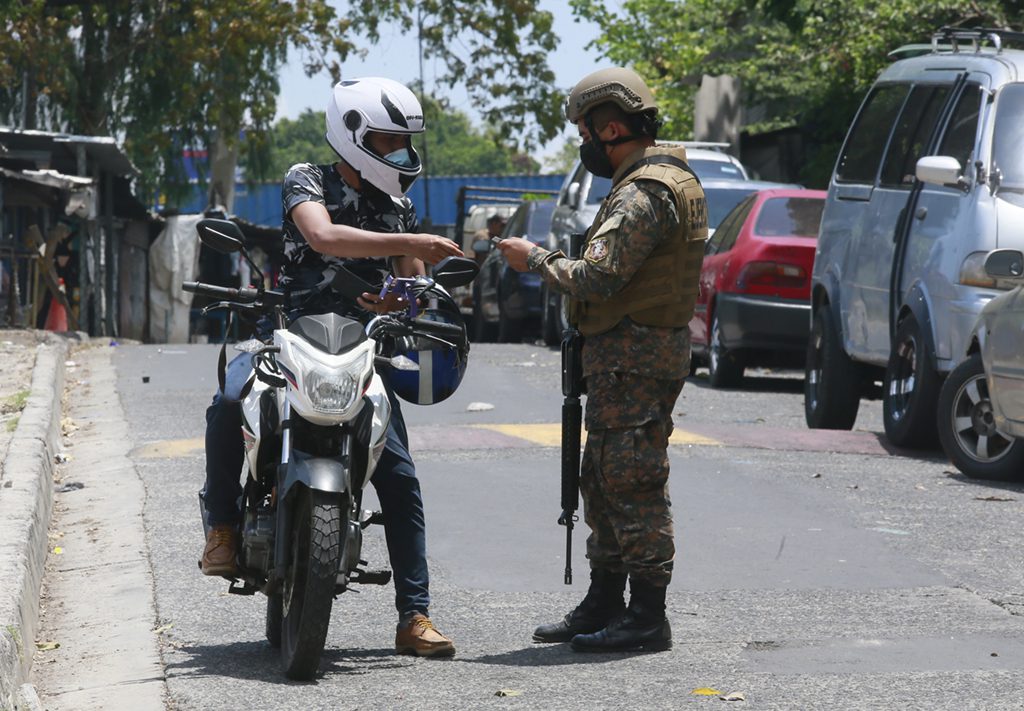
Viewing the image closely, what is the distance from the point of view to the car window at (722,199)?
17.7 metres

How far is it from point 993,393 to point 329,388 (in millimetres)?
4833

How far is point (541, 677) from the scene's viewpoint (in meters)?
5.05

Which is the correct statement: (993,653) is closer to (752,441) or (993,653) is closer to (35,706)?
(35,706)

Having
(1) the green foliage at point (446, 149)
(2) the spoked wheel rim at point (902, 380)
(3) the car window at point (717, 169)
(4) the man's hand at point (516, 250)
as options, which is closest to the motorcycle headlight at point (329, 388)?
(4) the man's hand at point (516, 250)

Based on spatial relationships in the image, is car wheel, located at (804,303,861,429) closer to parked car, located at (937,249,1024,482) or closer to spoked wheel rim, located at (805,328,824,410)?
spoked wheel rim, located at (805,328,824,410)

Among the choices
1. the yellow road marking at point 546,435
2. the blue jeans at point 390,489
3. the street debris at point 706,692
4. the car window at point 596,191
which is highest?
the car window at point 596,191

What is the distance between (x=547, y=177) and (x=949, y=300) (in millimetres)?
48656

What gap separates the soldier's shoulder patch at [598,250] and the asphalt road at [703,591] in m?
1.17

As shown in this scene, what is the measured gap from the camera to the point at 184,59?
32.1 meters

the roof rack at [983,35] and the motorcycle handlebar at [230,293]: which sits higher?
the roof rack at [983,35]

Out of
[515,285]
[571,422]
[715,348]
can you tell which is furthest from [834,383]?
[515,285]

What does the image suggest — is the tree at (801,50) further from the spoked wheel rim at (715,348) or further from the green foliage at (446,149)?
the green foliage at (446,149)

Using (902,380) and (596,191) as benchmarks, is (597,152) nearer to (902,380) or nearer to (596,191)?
(902,380)

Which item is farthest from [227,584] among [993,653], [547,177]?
[547,177]
